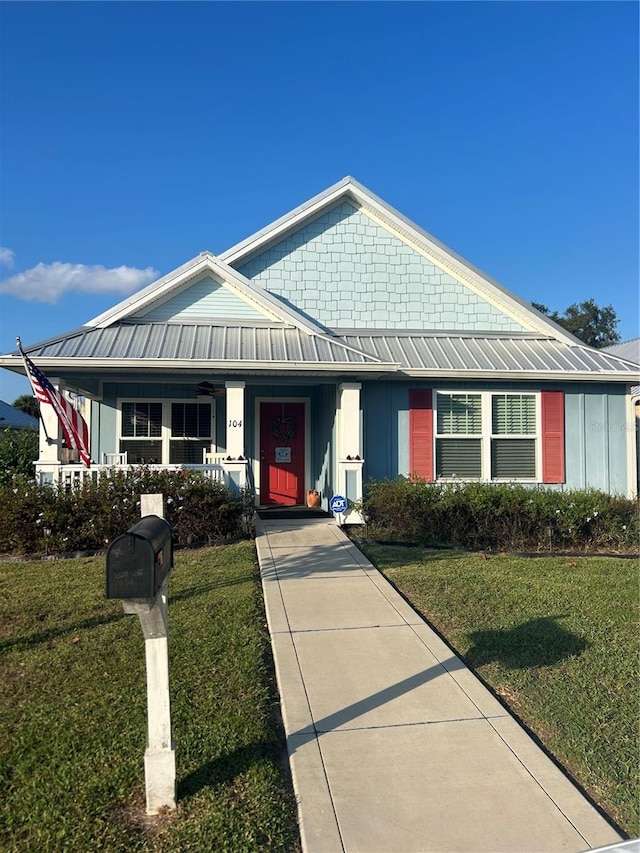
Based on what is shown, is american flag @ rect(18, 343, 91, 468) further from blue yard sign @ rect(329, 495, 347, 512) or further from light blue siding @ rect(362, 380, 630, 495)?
light blue siding @ rect(362, 380, 630, 495)

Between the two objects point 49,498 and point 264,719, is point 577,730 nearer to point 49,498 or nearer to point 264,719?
point 264,719

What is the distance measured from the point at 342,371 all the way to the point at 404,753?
7.11 m

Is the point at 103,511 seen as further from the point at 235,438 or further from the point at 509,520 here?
the point at 509,520

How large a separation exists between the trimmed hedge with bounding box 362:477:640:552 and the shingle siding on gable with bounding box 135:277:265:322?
14.9ft

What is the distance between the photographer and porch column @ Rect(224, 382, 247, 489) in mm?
9570

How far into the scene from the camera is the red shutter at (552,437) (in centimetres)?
1087

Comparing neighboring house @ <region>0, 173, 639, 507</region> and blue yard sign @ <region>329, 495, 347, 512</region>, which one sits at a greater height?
neighboring house @ <region>0, 173, 639, 507</region>

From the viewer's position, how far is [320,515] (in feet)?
36.4

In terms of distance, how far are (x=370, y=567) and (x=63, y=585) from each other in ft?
11.9

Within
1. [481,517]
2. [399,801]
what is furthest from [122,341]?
[399,801]

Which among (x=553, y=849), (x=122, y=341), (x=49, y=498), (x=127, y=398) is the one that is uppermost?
(x=122, y=341)

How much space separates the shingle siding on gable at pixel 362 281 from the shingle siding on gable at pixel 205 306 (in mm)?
1026

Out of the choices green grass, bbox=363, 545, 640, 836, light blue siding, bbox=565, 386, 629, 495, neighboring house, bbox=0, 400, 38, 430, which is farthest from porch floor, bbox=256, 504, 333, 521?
neighboring house, bbox=0, 400, 38, 430

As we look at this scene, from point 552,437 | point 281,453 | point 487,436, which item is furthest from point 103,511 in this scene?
point 552,437
